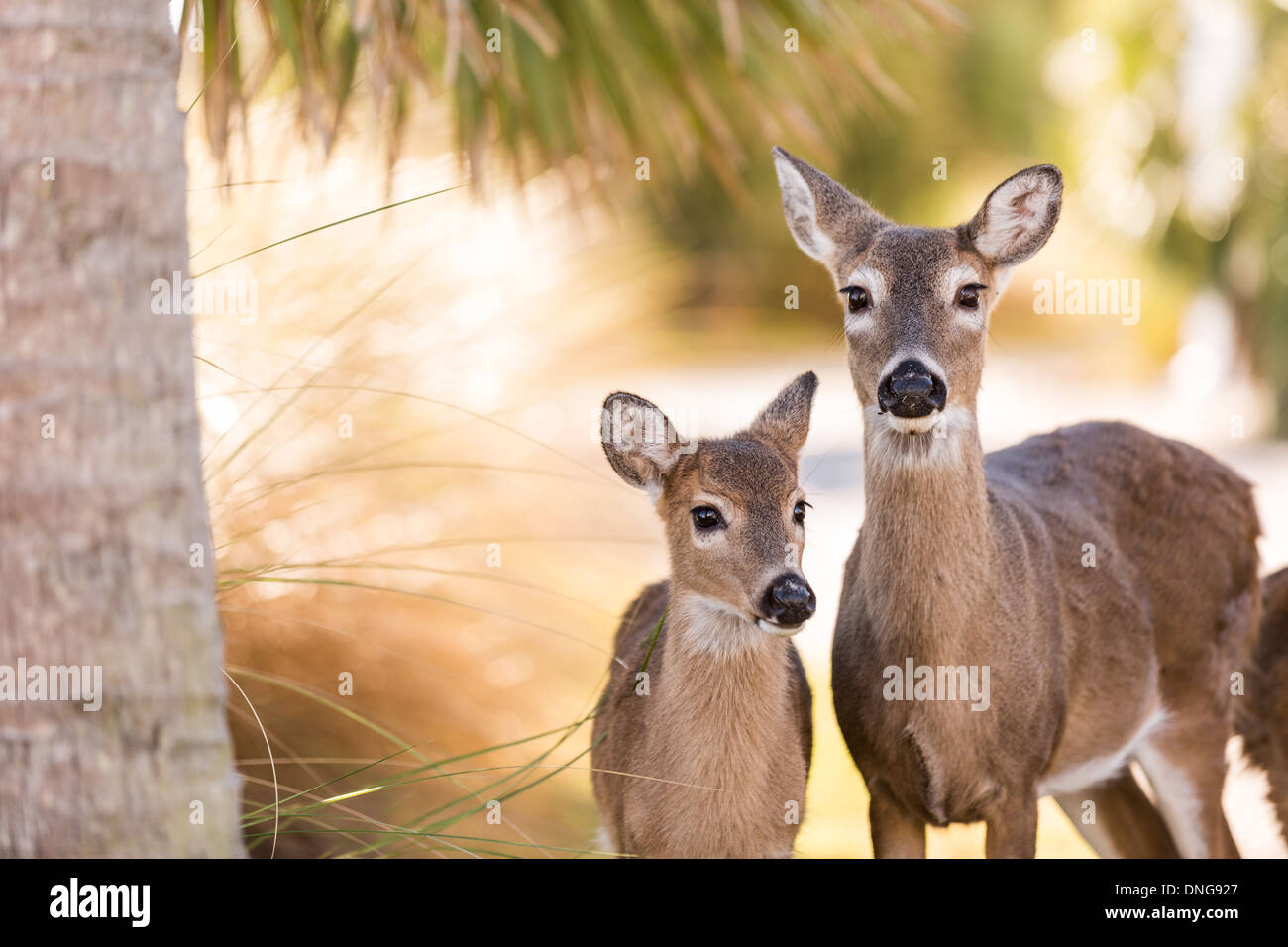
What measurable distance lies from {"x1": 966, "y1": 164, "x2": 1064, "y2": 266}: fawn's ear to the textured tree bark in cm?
236

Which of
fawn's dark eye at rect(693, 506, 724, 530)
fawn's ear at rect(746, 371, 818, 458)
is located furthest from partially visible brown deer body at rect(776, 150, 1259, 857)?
fawn's dark eye at rect(693, 506, 724, 530)

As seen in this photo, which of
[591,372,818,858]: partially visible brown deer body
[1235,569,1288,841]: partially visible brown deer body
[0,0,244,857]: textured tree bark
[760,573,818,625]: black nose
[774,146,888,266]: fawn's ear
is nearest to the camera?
[0,0,244,857]: textured tree bark

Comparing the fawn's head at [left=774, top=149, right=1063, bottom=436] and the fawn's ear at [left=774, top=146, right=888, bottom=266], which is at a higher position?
the fawn's ear at [left=774, top=146, right=888, bottom=266]

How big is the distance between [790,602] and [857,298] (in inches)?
38.4

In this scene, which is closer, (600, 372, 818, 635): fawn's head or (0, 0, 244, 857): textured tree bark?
(0, 0, 244, 857): textured tree bark

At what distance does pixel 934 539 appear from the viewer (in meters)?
4.15

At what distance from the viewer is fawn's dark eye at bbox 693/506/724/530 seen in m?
4.08

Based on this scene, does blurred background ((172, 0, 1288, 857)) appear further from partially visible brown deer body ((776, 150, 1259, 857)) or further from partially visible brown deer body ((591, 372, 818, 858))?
partially visible brown deer body ((776, 150, 1259, 857))

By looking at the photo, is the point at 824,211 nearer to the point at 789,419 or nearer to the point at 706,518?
the point at 789,419

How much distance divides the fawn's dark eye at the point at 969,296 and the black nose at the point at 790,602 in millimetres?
969

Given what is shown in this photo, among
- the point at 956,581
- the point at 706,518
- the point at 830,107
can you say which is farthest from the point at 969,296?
the point at 830,107

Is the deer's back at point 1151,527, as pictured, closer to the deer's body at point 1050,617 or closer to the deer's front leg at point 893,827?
the deer's body at point 1050,617
